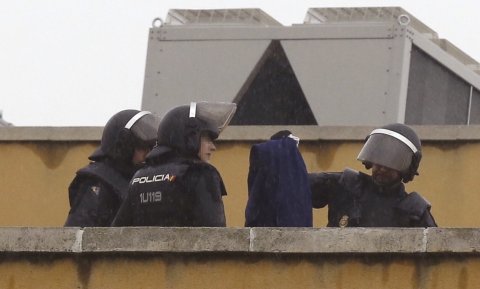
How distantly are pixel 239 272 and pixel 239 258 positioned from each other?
7cm

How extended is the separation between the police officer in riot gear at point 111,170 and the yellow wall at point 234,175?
327 centimetres

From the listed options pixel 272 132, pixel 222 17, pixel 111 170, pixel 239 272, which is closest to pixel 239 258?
pixel 239 272

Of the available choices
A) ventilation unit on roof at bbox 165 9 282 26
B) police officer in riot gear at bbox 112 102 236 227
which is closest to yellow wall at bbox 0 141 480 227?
ventilation unit on roof at bbox 165 9 282 26

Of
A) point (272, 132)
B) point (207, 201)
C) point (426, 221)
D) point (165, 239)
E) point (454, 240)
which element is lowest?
point (165, 239)

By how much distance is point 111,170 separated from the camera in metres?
11.4

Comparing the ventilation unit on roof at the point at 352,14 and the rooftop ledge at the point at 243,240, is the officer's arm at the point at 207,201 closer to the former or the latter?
the rooftop ledge at the point at 243,240

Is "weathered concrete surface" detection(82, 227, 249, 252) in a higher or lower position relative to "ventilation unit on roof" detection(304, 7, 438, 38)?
lower

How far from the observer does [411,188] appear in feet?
48.7

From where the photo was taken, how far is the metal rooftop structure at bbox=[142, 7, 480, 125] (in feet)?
54.6

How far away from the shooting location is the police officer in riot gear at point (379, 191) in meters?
11.3

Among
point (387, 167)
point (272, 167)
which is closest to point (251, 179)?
point (272, 167)

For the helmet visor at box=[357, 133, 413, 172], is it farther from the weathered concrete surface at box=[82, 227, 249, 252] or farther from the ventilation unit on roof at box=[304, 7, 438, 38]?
the ventilation unit on roof at box=[304, 7, 438, 38]

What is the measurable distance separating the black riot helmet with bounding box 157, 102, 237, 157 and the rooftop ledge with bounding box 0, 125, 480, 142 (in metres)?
3.86

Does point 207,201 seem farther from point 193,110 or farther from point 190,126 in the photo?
point 193,110
